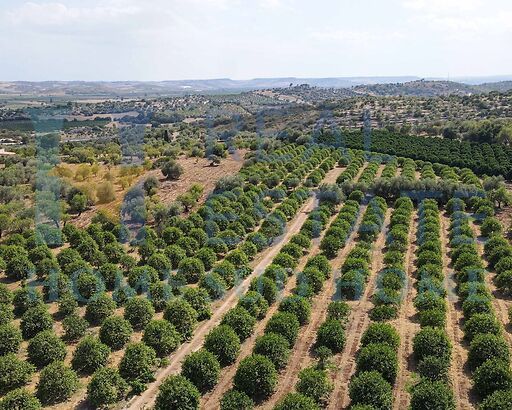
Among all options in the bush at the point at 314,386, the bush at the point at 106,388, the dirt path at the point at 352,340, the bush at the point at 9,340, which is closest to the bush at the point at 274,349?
the bush at the point at 314,386

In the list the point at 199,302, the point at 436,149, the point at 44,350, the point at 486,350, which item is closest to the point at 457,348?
the point at 486,350

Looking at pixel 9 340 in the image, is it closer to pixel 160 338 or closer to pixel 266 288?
pixel 160 338

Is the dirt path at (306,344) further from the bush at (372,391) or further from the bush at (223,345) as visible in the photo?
the bush at (372,391)

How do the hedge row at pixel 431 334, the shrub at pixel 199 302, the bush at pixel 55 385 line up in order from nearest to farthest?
the hedge row at pixel 431 334
the bush at pixel 55 385
the shrub at pixel 199 302

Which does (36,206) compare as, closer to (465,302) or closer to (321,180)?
(321,180)

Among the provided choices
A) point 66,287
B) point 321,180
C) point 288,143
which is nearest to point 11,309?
point 66,287
